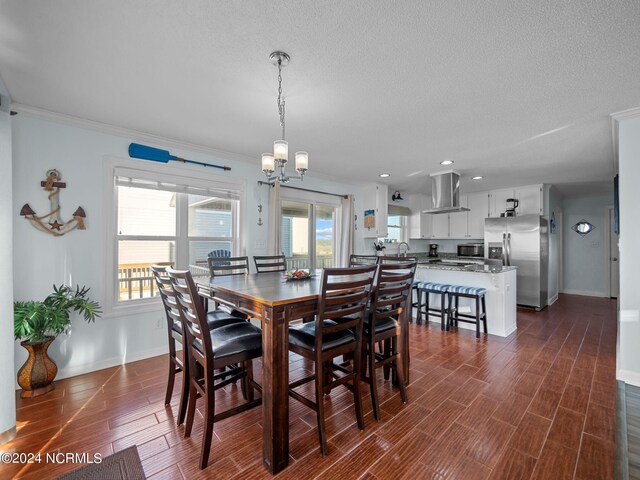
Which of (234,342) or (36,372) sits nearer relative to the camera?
(234,342)

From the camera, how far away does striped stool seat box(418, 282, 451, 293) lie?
3.91 metres

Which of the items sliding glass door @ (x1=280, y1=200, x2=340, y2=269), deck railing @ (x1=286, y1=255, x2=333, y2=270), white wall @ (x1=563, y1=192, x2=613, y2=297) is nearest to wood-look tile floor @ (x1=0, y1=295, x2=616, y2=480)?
deck railing @ (x1=286, y1=255, x2=333, y2=270)

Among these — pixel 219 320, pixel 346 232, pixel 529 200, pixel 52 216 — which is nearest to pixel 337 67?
pixel 219 320

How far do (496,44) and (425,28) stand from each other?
0.46 metres

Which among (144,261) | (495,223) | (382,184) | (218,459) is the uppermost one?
(382,184)

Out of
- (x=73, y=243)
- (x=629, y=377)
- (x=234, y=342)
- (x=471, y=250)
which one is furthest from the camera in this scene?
(x=471, y=250)

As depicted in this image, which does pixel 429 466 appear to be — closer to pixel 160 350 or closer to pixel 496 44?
pixel 496 44

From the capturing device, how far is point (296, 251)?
15.7ft

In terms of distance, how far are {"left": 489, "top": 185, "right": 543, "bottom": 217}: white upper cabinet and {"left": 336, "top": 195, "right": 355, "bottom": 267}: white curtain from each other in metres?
3.20

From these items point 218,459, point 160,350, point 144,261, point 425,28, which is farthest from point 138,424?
point 425,28

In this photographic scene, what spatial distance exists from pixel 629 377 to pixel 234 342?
3.35 metres

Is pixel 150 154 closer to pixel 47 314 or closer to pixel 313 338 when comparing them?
pixel 47 314

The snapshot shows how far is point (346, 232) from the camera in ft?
16.9

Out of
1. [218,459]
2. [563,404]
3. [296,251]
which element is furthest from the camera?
[296,251]
